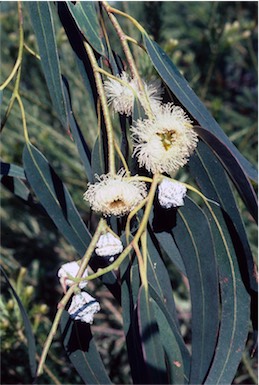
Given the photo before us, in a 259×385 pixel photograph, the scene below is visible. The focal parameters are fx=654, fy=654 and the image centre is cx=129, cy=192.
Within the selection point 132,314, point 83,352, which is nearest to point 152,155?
point 132,314

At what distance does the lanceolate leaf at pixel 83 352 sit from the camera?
3.32ft

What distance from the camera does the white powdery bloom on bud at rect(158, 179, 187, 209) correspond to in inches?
34.3

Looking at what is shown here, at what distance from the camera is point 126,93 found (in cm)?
97

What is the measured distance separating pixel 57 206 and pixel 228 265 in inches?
11.6

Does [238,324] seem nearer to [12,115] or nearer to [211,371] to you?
[211,371]

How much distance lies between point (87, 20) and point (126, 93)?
0.44ft

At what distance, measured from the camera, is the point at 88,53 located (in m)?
1.02

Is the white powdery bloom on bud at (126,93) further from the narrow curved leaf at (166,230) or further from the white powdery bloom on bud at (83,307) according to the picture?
the white powdery bloom on bud at (83,307)

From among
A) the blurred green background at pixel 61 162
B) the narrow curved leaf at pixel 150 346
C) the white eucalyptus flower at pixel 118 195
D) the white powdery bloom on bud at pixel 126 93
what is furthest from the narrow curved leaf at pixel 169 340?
the blurred green background at pixel 61 162

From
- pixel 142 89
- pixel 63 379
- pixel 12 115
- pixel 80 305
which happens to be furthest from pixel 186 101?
pixel 12 115

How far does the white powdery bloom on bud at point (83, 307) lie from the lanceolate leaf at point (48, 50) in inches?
10.7

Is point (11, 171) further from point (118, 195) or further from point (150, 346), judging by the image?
point (150, 346)

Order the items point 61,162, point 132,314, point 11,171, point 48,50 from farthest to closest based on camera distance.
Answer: point 61,162
point 11,171
point 48,50
point 132,314

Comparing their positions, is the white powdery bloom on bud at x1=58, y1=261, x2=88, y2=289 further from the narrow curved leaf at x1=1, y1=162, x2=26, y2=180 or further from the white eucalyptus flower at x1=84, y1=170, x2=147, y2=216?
the narrow curved leaf at x1=1, y1=162, x2=26, y2=180
